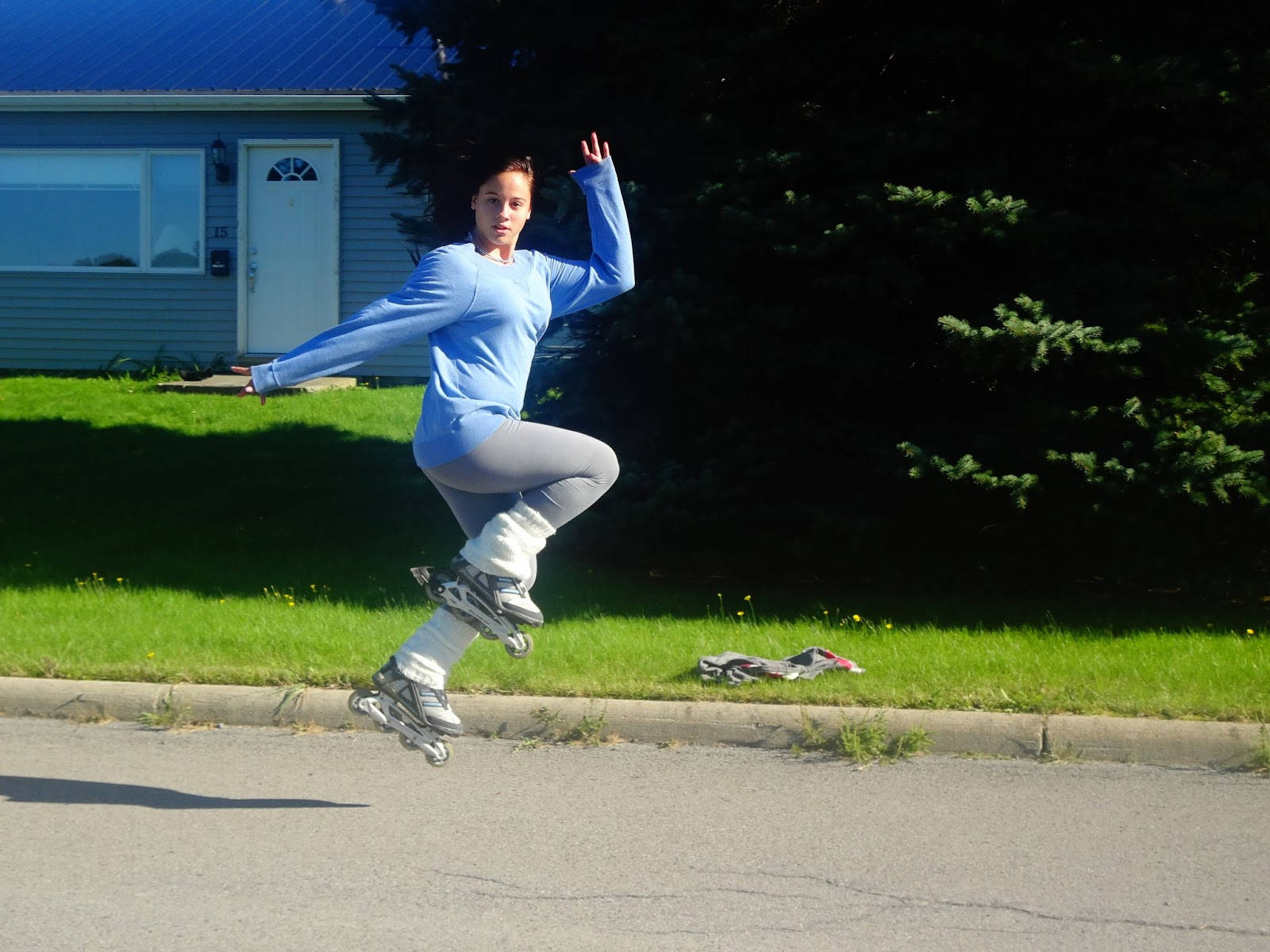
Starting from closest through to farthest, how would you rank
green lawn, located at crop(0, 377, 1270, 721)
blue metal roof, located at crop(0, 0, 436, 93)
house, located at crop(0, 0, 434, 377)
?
green lawn, located at crop(0, 377, 1270, 721), house, located at crop(0, 0, 434, 377), blue metal roof, located at crop(0, 0, 436, 93)

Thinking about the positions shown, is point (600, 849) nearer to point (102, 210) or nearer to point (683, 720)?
point (683, 720)

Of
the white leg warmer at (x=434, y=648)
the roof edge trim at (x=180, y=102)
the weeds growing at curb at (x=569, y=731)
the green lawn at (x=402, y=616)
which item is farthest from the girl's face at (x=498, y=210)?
the roof edge trim at (x=180, y=102)

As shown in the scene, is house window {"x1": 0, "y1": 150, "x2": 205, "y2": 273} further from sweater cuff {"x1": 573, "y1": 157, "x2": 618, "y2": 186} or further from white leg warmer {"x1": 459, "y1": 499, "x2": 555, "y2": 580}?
white leg warmer {"x1": 459, "y1": 499, "x2": 555, "y2": 580}

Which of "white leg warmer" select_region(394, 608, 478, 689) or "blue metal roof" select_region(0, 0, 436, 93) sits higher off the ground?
"blue metal roof" select_region(0, 0, 436, 93)

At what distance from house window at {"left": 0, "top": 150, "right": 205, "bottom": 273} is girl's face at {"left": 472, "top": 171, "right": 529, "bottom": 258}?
1411 cm

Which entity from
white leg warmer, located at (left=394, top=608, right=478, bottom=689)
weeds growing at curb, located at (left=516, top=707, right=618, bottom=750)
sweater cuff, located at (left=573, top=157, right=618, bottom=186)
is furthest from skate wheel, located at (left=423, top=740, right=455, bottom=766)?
sweater cuff, located at (left=573, top=157, right=618, bottom=186)

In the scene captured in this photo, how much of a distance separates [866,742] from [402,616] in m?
2.78

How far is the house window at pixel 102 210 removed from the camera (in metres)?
17.9

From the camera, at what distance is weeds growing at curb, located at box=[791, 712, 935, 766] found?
5629 mm

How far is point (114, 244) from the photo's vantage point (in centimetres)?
1820

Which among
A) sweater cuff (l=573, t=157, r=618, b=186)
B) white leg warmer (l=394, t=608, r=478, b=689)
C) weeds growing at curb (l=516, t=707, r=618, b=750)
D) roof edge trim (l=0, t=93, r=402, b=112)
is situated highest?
roof edge trim (l=0, t=93, r=402, b=112)

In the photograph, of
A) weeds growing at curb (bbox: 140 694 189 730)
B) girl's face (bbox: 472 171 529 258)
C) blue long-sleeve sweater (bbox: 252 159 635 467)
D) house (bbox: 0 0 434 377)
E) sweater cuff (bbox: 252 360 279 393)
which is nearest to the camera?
sweater cuff (bbox: 252 360 279 393)

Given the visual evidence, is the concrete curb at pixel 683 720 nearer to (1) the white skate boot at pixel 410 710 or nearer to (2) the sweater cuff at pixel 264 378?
(1) the white skate boot at pixel 410 710

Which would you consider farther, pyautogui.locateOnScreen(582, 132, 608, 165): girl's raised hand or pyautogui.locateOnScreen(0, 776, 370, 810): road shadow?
pyautogui.locateOnScreen(0, 776, 370, 810): road shadow
